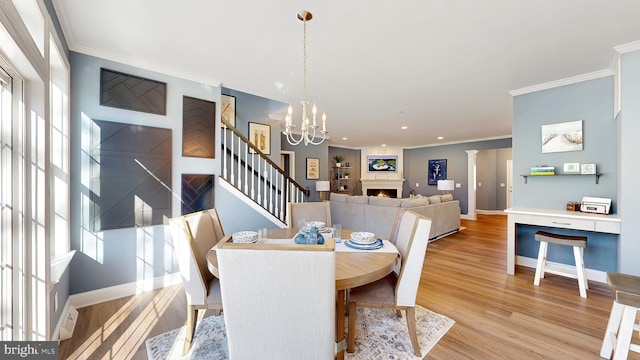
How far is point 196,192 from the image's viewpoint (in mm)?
2955

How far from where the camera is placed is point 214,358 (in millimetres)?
1653

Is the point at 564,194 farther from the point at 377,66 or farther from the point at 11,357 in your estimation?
the point at 11,357

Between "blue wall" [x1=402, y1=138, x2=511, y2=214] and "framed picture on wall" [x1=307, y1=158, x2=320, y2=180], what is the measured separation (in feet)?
12.2

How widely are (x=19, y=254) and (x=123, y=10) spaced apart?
5.75 feet

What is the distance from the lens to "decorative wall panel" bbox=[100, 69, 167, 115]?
2.42 metres

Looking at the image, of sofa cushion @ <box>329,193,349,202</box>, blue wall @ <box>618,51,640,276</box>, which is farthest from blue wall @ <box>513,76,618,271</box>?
sofa cushion @ <box>329,193,349,202</box>

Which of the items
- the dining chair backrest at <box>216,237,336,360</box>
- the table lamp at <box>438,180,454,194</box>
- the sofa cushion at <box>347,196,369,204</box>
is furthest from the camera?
the table lamp at <box>438,180,454,194</box>

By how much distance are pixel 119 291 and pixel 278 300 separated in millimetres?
2428

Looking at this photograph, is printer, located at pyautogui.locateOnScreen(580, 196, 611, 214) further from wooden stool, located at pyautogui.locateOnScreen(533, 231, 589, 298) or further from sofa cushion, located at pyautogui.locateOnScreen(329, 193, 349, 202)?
sofa cushion, located at pyautogui.locateOnScreen(329, 193, 349, 202)

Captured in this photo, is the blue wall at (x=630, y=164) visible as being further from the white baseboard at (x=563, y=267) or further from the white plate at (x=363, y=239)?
the white plate at (x=363, y=239)

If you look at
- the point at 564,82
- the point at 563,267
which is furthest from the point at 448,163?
the point at 563,267

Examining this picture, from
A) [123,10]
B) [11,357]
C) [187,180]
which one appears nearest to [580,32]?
[123,10]

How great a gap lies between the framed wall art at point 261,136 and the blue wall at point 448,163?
5907mm

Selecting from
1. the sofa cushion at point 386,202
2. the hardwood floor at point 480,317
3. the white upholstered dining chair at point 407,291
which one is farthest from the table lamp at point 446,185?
the white upholstered dining chair at point 407,291
